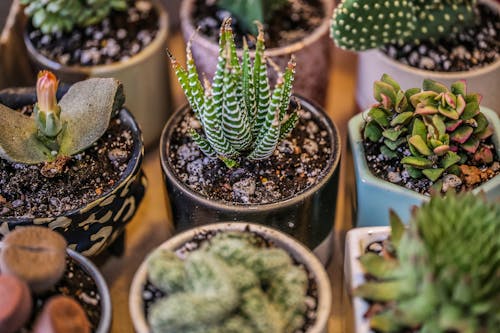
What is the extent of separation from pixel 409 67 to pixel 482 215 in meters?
0.45

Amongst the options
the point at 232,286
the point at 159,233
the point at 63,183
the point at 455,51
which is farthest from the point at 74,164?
the point at 455,51

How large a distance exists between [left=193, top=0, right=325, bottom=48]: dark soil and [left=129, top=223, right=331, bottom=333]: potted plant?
0.51m

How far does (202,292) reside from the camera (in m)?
0.67

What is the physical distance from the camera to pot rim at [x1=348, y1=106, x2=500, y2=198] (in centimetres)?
89

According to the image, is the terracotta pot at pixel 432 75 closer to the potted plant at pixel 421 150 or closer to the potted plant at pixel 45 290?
the potted plant at pixel 421 150

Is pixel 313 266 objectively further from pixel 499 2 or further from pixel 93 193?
pixel 499 2

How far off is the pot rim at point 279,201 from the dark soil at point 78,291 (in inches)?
7.0

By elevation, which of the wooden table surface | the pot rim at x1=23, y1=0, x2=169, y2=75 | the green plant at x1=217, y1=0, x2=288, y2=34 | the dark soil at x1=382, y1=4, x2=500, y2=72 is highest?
the green plant at x1=217, y1=0, x2=288, y2=34

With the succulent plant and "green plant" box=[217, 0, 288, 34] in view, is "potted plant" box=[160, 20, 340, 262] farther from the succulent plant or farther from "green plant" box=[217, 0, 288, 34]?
"green plant" box=[217, 0, 288, 34]

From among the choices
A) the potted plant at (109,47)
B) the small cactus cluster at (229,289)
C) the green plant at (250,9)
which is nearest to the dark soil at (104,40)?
the potted plant at (109,47)

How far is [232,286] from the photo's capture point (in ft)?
2.16

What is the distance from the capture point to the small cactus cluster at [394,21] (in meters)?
1.03

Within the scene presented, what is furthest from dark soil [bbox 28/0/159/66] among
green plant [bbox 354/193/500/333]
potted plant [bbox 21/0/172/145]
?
green plant [bbox 354/193/500/333]

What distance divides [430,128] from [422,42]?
0.31 metres
